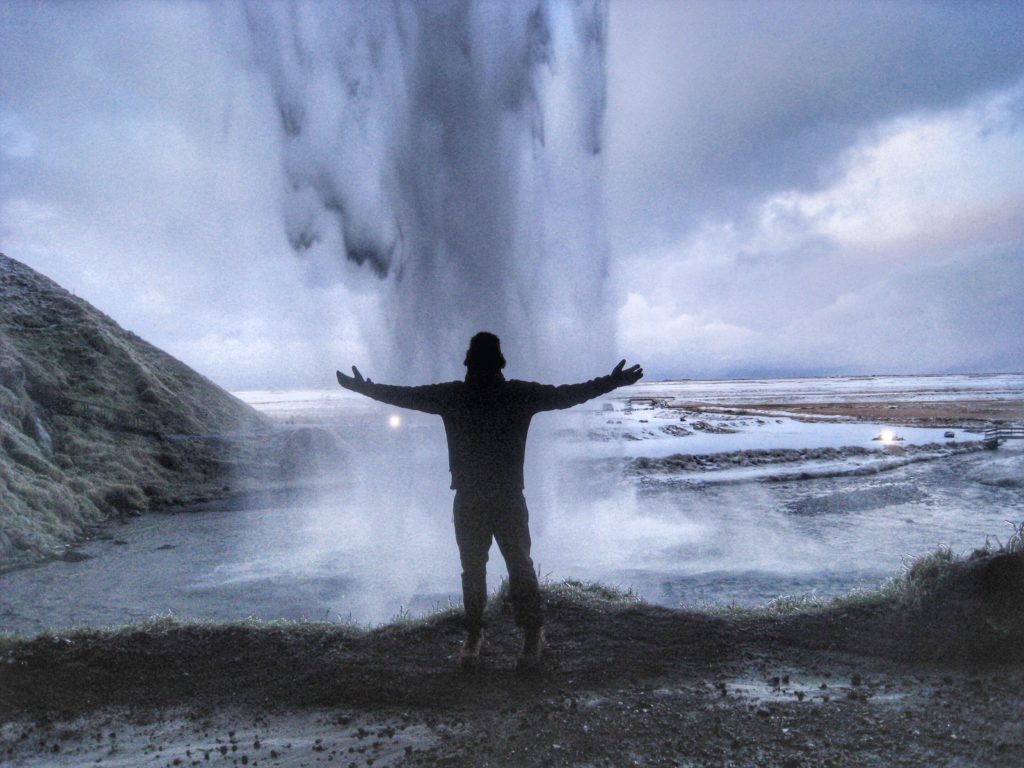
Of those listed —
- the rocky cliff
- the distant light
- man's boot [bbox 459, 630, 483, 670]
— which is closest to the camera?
man's boot [bbox 459, 630, 483, 670]

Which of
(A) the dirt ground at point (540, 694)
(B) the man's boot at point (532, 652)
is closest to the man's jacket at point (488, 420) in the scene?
(B) the man's boot at point (532, 652)

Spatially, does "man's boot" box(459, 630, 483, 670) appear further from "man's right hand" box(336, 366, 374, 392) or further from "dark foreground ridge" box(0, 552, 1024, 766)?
"man's right hand" box(336, 366, 374, 392)

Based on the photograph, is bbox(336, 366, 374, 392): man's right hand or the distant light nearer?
bbox(336, 366, 374, 392): man's right hand

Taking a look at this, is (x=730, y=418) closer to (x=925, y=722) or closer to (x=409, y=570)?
(x=409, y=570)

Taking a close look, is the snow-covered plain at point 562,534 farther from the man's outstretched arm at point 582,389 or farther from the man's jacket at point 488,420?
the man's outstretched arm at point 582,389

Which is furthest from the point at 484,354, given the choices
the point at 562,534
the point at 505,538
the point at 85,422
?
the point at 85,422

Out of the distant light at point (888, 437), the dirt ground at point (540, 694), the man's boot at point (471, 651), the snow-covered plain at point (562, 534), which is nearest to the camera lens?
the dirt ground at point (540, 694)

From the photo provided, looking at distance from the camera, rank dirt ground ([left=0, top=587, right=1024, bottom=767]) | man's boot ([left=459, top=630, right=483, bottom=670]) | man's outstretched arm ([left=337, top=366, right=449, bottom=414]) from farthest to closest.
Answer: man's outstretched arm ([left=337, top=366, right=449, bottom=414]) < man's boot ([left=459, top=630, right=483, bottom=670]) < dirt ground ([left=0, top=587, right=1024, bottom=767])

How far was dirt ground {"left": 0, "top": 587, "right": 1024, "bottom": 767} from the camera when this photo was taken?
13.1 feet

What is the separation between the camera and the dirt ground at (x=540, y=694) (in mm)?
3990

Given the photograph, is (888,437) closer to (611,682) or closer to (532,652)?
(611,682)

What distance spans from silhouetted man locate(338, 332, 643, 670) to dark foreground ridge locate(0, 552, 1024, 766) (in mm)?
535

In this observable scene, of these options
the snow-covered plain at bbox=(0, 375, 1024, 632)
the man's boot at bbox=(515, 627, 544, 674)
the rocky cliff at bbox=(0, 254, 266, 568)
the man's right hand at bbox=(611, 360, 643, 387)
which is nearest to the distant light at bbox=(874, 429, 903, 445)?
the snow-covered plain at bbox=(0, 375, 1024, 632)

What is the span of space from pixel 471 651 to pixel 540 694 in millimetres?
806
